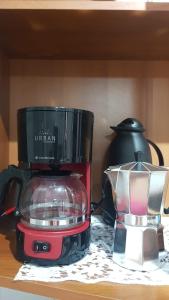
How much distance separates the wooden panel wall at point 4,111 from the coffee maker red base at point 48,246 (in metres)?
0.34

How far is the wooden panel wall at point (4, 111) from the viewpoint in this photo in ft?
2.82

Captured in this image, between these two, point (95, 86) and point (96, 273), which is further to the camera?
point (95, 86)

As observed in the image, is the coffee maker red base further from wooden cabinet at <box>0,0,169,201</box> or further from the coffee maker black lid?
wooden cabinet at <box>0,0,169,201</box>

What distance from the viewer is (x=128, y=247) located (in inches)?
22.6

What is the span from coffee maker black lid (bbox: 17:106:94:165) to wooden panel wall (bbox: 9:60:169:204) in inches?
13.3

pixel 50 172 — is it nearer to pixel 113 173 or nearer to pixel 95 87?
pixel 113 173

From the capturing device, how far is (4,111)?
2.91 feet

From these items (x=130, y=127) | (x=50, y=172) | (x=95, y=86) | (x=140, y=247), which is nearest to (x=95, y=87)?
(x=95, y=86)

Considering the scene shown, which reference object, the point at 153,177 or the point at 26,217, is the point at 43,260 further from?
the point at 153,177

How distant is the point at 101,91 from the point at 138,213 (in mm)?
462

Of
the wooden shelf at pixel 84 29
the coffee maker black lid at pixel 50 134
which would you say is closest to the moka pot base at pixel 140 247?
the coffee maker black lid at pixel 50 134

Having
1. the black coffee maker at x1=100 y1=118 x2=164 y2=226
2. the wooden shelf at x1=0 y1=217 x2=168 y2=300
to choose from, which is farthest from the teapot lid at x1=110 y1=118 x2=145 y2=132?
the wooden shelf at x1=0 y1=217 x2=168 y2=300

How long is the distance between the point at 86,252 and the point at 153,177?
21 cm

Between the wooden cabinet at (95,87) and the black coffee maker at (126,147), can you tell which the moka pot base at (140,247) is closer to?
the black coffee maker at (126,147)
